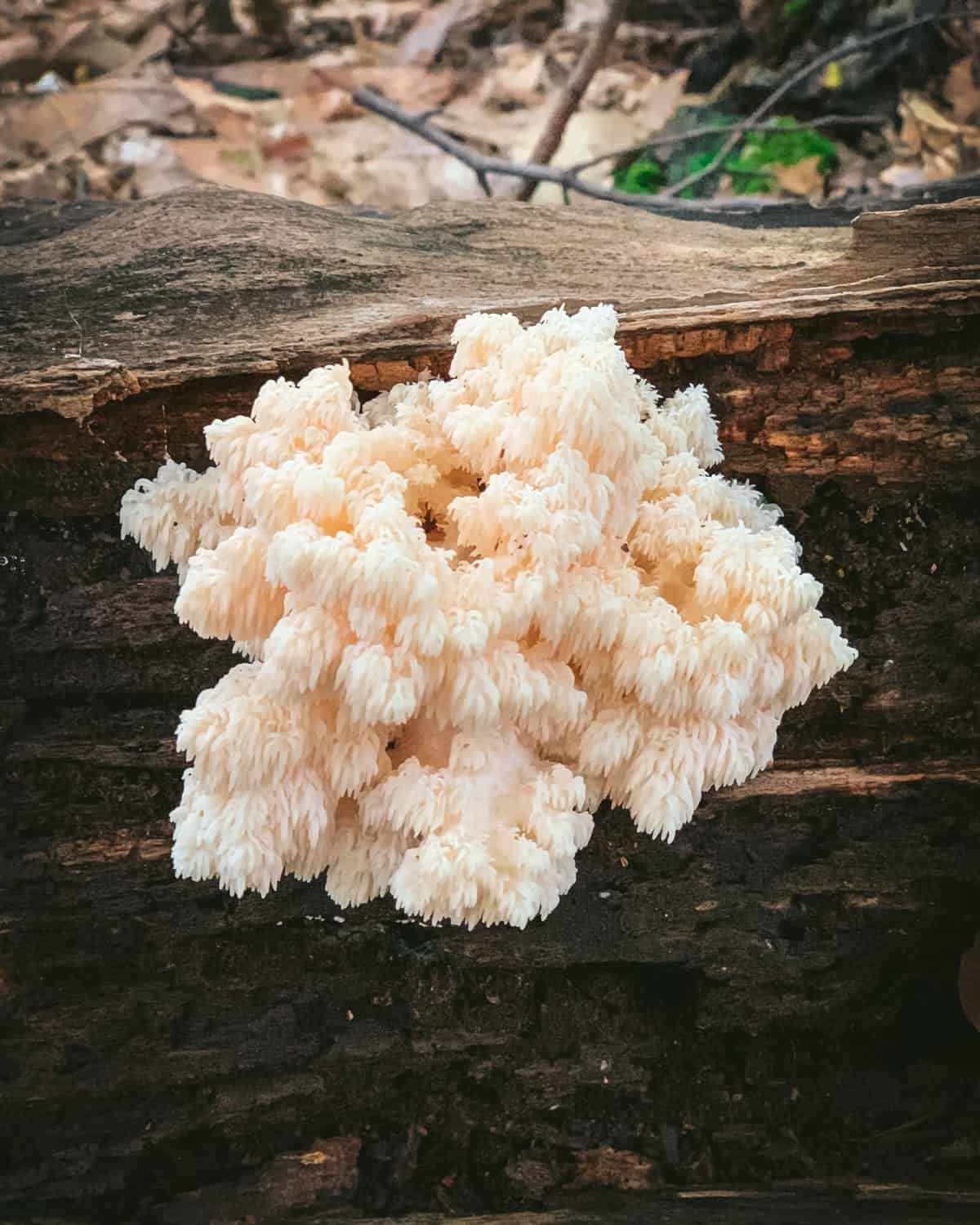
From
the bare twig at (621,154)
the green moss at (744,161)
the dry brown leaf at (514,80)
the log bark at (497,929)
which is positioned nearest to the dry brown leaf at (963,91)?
the bare twig at (621,154)

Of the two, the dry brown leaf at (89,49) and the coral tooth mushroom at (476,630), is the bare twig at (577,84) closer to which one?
the coral tooth mushroom at (476,630)

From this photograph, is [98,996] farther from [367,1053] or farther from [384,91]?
[384,91]

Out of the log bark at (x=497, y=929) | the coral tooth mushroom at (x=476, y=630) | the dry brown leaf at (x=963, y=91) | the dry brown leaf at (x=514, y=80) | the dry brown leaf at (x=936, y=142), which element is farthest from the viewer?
the dry brown leaf at (x=514, y=80)

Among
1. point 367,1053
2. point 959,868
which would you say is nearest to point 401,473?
point 367,1053

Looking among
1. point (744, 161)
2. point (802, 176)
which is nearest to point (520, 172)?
point (744, 161)

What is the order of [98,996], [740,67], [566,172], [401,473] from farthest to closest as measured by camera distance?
[740,67], [566,172], [98,996], [401,473]

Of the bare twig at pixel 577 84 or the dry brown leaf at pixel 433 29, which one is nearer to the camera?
the bare twig at pixel 577 84

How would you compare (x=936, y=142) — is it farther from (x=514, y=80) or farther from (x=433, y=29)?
(x=433, y=29)
